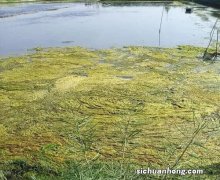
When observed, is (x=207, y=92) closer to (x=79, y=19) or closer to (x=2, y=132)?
(x=2, y=132)

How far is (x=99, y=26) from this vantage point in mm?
28797

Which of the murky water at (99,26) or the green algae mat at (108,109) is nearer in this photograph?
the green algae mat at (108,109)

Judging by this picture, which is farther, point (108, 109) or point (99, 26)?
point (99, 26)

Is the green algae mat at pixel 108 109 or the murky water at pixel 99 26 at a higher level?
the green algae mat at pixel 108 109

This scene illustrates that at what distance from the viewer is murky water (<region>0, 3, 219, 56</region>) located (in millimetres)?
22734

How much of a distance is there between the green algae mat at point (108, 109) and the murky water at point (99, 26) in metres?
3.12

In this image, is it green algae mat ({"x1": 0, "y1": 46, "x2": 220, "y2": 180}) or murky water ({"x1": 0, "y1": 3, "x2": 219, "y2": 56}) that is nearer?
green algae mat ({"x1": 0, "y1": 46, "x2": 220, "y2": 180})

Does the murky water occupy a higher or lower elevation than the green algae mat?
lower

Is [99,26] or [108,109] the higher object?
[108,109]

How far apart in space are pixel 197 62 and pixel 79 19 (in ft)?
56.3

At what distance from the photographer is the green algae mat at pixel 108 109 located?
26.1 feet

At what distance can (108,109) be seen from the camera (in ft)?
37.1

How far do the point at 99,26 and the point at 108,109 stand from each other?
18402mm

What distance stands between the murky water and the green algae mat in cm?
312
